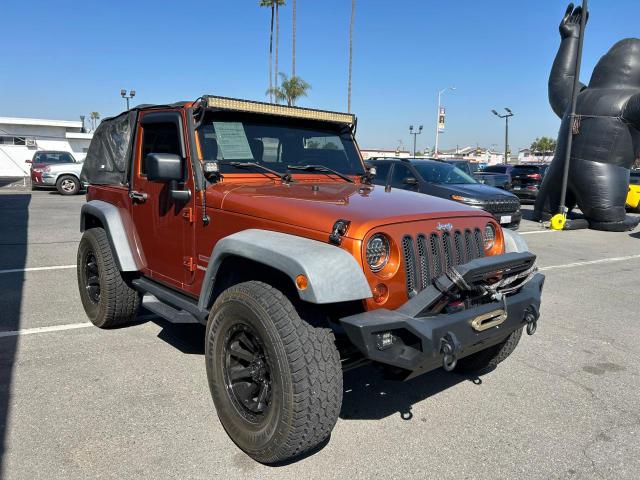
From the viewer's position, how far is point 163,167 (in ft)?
10.7

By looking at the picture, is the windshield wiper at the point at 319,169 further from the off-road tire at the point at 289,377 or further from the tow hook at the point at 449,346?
the tow hook at the point at 449,346

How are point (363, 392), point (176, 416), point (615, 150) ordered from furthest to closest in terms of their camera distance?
point (615, 150) < point (363, 392) < point (176, 416)

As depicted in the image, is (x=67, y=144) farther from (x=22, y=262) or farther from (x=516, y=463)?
(x=516, y=463)

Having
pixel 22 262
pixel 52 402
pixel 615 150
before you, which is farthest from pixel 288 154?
pixel 615 150

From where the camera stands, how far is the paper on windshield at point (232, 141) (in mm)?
3635

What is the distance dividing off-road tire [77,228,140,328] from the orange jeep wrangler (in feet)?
0.06

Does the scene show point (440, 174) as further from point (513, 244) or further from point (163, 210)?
point (163, 210)

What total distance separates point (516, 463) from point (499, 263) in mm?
1129

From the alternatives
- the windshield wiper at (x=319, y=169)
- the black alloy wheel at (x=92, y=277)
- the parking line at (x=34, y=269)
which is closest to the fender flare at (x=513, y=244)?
the windshield wiper at (x=319, y=169)

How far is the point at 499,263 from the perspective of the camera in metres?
2.77

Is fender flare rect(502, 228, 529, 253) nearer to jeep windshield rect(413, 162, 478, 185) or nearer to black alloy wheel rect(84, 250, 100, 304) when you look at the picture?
black alloy wheel rect(84, 250, 100, 304)

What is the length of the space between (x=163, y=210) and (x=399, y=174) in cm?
786

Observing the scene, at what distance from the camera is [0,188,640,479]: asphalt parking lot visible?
107 inches

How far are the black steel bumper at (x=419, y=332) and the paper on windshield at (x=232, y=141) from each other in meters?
1.73
